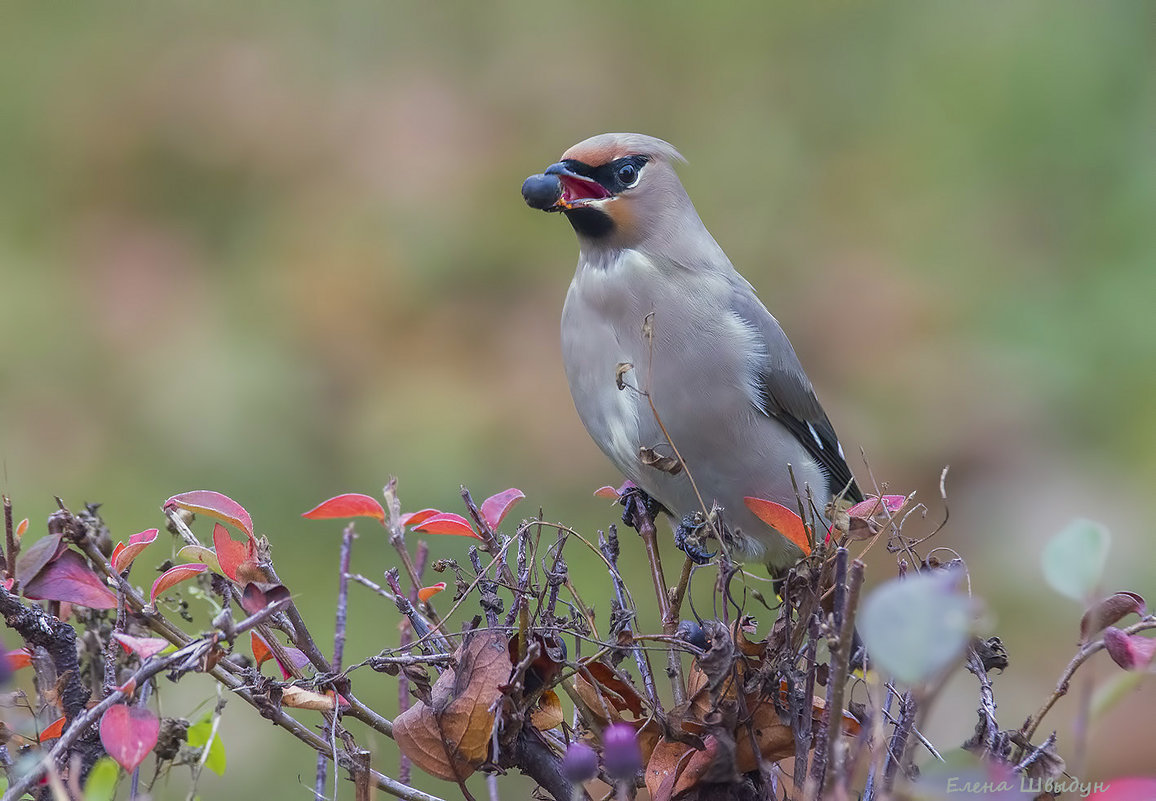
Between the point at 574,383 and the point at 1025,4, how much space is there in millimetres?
3861

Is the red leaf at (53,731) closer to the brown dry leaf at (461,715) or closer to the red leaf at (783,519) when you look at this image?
the brown dry leaf at (461,715)

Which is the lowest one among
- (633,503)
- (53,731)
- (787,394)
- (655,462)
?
(53,731)

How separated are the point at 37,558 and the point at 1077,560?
877 millimetres

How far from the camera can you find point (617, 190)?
257 centimetres

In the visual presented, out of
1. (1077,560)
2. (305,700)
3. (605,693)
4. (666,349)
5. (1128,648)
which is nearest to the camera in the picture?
(1077,560)

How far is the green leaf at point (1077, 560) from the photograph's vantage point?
3.12ft

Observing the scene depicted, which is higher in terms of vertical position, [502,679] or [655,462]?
[655,462]

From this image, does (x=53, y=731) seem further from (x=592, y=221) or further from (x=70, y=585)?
(x=592, y=221)

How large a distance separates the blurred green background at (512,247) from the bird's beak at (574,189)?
1.65 m

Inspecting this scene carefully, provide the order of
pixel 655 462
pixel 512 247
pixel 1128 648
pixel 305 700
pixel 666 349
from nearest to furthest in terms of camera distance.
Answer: pixel 1128 648
pixel 305 700
pixel 655 462
pixel 666 349
pixel 512 247

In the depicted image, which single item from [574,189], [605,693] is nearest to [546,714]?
[605,693]

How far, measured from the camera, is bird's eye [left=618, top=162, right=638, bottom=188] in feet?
8.42

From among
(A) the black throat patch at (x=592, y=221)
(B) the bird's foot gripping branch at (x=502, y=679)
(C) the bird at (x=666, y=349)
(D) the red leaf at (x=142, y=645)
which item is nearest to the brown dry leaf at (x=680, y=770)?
(B) the bird's foot gripping branch at (x=502, y=679)

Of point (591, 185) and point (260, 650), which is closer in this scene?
point (260, 650)
